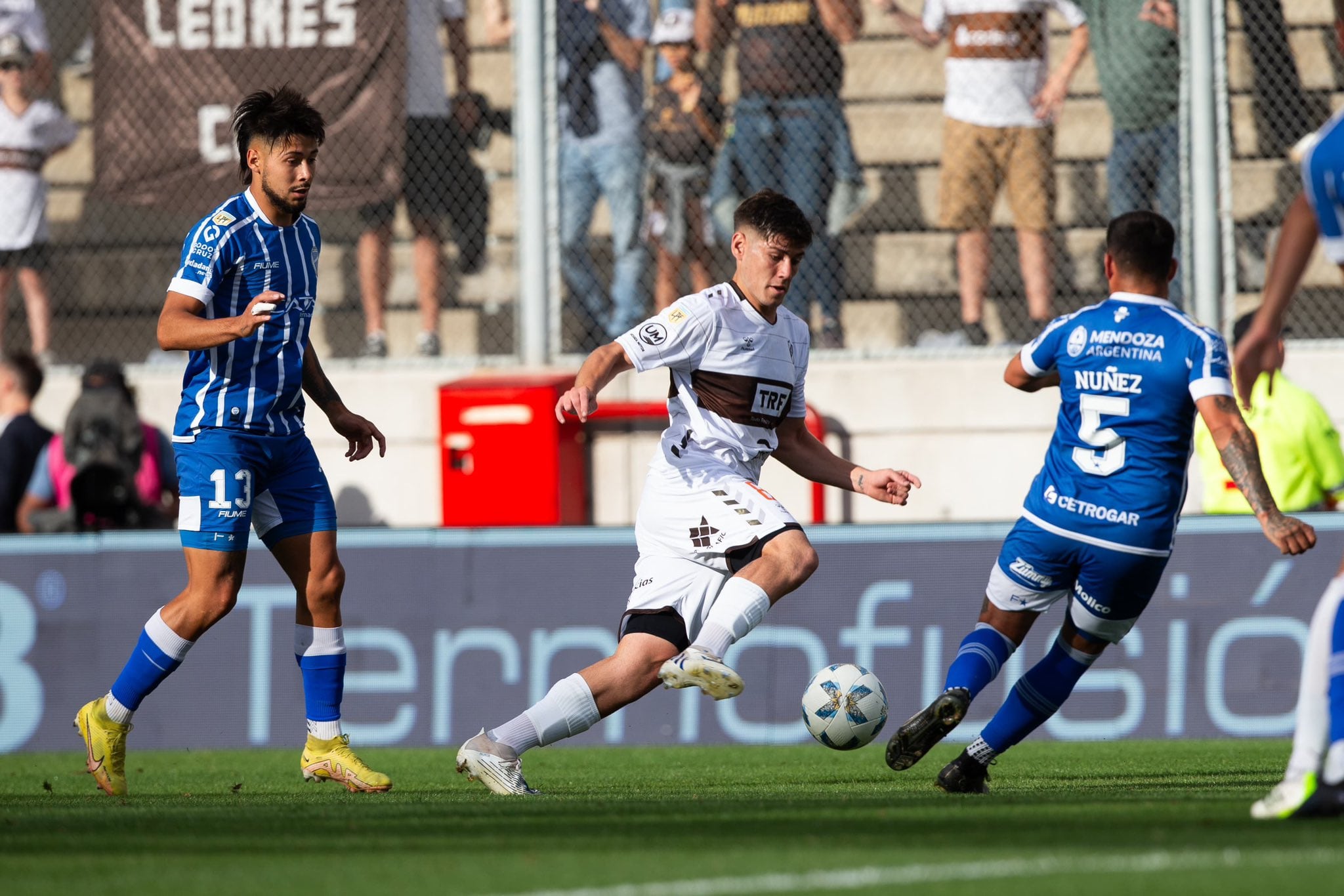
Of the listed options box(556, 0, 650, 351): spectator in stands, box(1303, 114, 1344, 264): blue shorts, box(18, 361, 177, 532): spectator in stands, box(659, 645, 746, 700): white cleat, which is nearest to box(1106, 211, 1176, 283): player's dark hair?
box(1303, 114, 1344, 264): blue shorts

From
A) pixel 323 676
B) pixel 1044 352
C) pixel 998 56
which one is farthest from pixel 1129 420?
pixel 998 56

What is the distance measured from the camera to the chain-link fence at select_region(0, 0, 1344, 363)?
11.6 metres

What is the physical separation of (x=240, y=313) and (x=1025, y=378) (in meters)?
2.77

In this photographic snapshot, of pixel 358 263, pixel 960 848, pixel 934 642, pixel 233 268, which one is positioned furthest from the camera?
pixel 358 263

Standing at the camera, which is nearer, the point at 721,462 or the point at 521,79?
the point at 721,462

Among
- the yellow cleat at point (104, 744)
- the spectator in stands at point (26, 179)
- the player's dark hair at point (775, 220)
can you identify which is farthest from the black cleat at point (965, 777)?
the spectator in stands at point (26, 179)

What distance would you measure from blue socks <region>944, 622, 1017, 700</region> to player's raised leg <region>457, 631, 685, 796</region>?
96 centimetres

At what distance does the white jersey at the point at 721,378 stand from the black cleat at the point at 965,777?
1.23 metres

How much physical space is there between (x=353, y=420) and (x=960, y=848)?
336 centimetres

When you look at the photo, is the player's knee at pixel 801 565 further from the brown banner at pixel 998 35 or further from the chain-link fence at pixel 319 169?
the chain-link fence at pixel 319 169

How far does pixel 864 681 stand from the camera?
258 inches

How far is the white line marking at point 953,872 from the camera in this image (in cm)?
373

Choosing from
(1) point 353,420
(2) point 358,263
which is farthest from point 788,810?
(2) point 358,263

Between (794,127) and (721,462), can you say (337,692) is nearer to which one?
(721,462)
